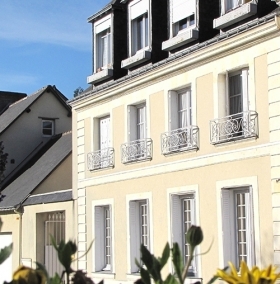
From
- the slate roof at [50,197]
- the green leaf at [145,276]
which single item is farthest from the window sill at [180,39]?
the green leaf at [145,276]

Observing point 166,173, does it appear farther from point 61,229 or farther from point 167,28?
point 61,229

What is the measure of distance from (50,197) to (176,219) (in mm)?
6990

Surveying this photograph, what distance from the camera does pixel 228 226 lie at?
14.6 metres

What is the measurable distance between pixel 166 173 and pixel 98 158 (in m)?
3.52

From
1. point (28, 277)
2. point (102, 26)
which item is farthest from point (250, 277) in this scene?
point (102, 26)

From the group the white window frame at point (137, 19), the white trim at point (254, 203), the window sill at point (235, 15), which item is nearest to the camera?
the white trim at point (254, 203)

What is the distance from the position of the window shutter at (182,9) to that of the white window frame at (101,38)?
10.1ft

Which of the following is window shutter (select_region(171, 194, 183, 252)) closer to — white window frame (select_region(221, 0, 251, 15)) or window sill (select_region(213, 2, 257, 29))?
window sill (select_region(213, 2, 257, 29))

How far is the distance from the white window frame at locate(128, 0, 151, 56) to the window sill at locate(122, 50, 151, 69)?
0.65 feet

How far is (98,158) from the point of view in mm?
19781

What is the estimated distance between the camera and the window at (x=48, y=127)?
29.7 metres

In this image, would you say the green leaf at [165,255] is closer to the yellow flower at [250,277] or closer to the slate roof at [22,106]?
the yellow flower at [250,277]

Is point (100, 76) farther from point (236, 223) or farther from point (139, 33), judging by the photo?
point (236, 223)

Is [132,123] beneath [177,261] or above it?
above
